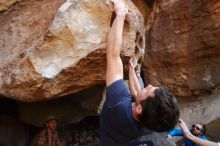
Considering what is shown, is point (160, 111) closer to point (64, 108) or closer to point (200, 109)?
point (64, 108)

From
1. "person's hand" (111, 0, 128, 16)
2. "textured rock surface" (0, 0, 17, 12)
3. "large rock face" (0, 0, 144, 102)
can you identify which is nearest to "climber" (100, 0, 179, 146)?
"person's hand" (111, 0, 128, 16)

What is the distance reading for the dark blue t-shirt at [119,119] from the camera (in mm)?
1840

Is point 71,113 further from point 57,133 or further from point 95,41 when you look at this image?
point 95,41

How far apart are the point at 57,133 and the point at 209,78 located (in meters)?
1.90

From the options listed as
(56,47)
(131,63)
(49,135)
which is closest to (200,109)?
(49,135)

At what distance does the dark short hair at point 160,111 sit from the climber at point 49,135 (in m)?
2.34

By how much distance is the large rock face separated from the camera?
2.75m

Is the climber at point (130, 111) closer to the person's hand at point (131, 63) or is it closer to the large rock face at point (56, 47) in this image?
the large rock face at point (56, 47)

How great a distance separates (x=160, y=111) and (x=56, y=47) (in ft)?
4.17

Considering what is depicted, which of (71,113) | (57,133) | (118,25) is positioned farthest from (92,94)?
(118,25)

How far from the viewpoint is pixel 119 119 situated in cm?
185

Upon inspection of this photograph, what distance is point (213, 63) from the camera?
449cm

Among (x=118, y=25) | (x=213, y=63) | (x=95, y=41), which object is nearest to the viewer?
(x=118, y=25)

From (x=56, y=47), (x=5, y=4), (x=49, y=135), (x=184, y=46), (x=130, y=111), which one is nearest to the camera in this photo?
(x=130, y=111)
